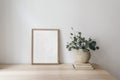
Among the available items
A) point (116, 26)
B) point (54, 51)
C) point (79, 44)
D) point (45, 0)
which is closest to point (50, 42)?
point (54, 51)

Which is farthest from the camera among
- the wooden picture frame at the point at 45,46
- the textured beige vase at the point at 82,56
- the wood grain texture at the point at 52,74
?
the wooden picture frame at the point at 45,46

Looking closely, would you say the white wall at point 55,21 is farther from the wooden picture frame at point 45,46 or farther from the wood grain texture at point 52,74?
the wood grain texture at point 52,74

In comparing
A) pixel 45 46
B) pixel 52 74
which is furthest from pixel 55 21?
pixel 52 74

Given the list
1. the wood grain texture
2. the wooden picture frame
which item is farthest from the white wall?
the wood grain texture

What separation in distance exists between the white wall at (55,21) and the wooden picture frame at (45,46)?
2.4 inches

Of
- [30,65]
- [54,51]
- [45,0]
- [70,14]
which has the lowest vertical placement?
[30,65]

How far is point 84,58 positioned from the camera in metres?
2.17

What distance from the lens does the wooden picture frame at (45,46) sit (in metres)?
2.27

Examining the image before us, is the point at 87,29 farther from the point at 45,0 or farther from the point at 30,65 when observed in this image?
the point at 30,65

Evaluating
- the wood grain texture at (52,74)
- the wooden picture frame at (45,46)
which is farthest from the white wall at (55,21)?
the wood grain texture at (52,74)

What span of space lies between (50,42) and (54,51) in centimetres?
11

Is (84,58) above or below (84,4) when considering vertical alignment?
below

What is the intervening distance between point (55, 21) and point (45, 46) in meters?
0.31

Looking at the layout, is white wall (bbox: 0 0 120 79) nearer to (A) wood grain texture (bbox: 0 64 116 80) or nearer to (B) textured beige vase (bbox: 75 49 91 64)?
(B) textured beige vase (bbox: 75 49 91 64)
